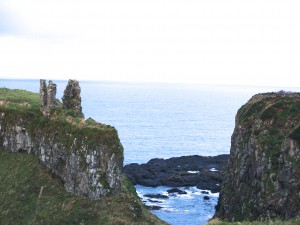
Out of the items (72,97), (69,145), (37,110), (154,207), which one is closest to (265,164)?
(69,145)

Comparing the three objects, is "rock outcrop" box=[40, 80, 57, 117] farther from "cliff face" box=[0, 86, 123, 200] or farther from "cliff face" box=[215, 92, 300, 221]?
"cliff face" box=[215, 92, 300, 221]

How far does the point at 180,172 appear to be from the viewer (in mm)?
97125

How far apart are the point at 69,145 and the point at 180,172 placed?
57312mm

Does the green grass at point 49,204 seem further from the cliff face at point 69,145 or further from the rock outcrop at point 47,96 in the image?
the rock outcrop at point 47,96

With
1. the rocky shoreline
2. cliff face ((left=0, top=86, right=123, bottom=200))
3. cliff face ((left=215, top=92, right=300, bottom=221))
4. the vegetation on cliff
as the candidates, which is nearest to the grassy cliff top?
cliff face ((left=0, top=86, right=123, bottom=200))

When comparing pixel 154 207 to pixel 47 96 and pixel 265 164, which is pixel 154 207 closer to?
pixel 265 164

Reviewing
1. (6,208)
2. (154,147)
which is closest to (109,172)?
(6,208)

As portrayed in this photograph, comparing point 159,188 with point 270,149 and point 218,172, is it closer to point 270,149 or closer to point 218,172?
point 218,172

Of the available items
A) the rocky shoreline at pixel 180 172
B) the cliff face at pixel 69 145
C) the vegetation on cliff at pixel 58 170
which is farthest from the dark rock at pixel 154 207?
the cliff face at pixel 69 145

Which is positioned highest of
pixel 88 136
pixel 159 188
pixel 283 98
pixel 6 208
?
pixel 283 98

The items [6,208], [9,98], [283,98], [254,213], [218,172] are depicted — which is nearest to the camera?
[6,208]

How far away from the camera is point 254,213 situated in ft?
165

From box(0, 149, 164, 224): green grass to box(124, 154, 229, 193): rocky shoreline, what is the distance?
4637cm

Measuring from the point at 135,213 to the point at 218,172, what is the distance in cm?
5949
